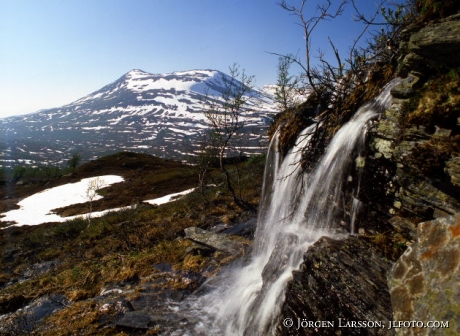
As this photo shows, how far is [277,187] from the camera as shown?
34.8ft

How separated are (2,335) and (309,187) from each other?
11222 mm

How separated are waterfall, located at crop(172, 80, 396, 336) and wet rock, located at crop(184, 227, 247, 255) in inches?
72.4

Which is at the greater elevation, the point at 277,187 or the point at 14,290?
the point at 277,187

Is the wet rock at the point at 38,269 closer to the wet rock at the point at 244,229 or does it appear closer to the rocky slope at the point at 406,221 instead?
the wet rock at the point at 244,229

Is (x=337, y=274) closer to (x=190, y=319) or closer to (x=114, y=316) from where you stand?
(x=190, y=319)

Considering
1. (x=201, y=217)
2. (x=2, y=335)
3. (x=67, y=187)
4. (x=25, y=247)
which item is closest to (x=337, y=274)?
(x=2, y=335)

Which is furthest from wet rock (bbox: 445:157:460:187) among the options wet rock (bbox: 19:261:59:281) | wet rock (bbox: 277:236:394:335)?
wet rock (bbox: 19:261:59:281)

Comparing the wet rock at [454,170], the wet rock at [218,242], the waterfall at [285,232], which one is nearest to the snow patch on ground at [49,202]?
the wet rock at [218,242]

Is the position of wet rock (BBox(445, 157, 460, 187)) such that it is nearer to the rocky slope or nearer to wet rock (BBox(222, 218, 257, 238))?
the rocky slope

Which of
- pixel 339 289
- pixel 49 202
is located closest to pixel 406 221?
pixel 339 289

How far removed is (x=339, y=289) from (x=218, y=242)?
339 inches

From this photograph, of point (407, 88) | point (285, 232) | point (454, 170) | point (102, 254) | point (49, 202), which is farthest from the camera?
point (49, 202)

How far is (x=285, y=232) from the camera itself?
28.9ft

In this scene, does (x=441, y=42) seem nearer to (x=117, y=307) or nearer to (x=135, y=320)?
(x=135, y=320)
